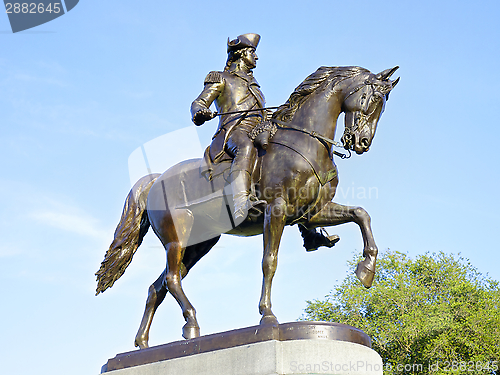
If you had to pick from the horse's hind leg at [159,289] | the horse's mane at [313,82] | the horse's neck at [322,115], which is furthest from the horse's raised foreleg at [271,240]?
the horse's hind leg at [159,289]

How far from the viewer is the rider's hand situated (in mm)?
8906

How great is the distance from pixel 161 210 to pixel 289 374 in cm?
342

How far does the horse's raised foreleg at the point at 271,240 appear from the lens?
771 centimetres

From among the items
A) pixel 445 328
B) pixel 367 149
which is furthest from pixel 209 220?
pixel 445 328

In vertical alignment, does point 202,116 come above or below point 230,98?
below

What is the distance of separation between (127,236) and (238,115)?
2446 mm

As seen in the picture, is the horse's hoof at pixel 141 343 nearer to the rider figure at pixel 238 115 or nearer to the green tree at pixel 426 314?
the rider figure at pixel 238 115

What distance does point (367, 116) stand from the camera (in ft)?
26.8

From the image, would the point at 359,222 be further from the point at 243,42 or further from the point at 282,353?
the point at 243,42

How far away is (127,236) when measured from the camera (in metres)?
9.36


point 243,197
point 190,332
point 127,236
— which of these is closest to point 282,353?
point 190,332

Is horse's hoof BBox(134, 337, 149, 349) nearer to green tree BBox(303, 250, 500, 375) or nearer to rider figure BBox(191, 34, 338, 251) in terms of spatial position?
rider figure BBox(191, 34, 338, 251)

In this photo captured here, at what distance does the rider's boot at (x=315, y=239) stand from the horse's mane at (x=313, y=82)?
1.61 m

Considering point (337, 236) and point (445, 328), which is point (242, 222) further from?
point (445, 328)
